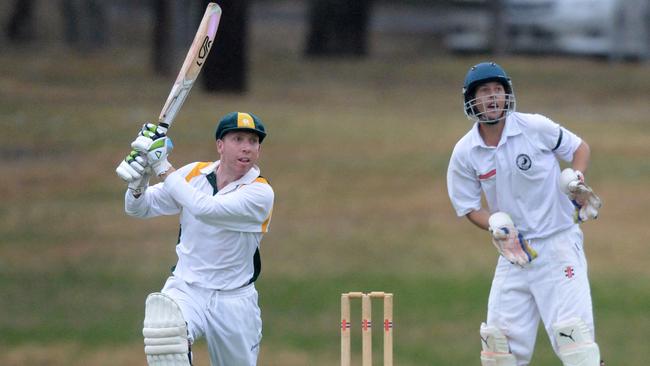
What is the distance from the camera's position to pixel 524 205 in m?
6.31

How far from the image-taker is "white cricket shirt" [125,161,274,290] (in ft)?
19.5

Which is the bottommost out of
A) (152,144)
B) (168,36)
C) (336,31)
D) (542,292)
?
(542,292)

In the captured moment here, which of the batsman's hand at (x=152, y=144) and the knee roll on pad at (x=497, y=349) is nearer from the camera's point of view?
the batsman's hand at (x=152, y=144)

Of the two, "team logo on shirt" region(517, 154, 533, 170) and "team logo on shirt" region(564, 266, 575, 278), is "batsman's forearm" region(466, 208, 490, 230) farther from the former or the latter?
"team logo on shirt" region(564, 266, 575, 278)

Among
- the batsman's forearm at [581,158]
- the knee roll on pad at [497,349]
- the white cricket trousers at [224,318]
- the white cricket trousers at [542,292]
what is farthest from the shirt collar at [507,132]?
the white cricket trousers at [224,318]

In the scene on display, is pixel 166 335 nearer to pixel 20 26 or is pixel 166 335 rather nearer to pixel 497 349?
pixel 497 349

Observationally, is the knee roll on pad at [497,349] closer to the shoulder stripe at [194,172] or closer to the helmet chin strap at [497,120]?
the helmet chin strap at [497,120]

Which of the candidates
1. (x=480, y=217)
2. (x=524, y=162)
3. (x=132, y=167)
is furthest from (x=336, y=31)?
(x=132, y=167)

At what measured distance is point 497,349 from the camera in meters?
6.29

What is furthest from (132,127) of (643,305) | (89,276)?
(643,305)

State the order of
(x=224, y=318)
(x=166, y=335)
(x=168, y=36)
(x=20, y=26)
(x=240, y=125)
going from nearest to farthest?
(x=166, y=335) < (x=240, y=125) < (x=224, y=318) < (x=168, y=36) < (x=20, y=26)

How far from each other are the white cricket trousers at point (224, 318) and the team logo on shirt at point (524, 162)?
4.03 ft

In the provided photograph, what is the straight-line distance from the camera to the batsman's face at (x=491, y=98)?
6168 millimetres

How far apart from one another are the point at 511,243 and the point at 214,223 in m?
1.20
